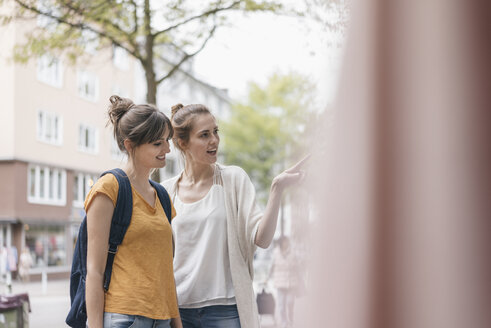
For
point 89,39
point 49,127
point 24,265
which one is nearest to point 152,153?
point 89,39

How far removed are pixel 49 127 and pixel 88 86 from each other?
39.9 inches

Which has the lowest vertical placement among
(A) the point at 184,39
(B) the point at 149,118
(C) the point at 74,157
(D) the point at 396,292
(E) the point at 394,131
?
(D) the point at 396,292

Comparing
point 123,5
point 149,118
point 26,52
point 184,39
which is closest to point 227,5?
point 184,39

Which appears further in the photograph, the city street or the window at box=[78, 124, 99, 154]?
the window at box=[78, 124, 99, 154]

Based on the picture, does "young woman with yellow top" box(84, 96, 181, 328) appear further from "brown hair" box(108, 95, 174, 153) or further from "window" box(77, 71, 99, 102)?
"window" box(77, 71, 99, 102)

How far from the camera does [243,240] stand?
174cm

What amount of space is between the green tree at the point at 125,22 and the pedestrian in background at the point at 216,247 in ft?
12.6

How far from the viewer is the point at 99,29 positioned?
6.38 m

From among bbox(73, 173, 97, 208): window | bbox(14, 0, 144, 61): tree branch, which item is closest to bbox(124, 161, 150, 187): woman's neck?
bbox(14, 0, 144, 61): tree branch

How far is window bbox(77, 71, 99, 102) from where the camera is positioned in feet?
27.7

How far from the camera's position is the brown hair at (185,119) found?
188 cm

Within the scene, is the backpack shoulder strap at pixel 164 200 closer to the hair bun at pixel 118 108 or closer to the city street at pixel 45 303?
the hair bun at pixel 118 108

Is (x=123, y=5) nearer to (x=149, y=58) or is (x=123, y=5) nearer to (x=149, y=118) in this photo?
(x=149, y=58)

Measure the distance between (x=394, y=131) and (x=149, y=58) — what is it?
17.0 ft
